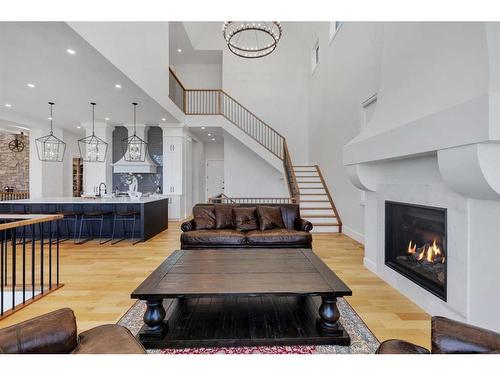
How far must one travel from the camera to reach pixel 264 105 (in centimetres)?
1011

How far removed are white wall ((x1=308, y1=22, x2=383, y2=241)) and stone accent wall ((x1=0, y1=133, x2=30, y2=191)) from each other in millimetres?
10732

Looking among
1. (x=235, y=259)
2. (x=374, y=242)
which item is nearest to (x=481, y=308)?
(x=374, y=242)

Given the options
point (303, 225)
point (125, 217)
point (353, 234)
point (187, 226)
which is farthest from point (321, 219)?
point (125, 217)

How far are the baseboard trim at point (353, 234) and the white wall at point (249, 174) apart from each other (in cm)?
384

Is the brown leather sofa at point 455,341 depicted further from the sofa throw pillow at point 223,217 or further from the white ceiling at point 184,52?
the white ceiling at point 184,52

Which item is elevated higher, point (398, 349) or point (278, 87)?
point (278, 87)

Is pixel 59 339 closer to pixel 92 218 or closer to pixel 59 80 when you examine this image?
pixel 59 80

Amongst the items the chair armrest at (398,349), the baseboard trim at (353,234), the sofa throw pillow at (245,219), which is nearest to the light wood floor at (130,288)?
the baseboard trim at (353,234)

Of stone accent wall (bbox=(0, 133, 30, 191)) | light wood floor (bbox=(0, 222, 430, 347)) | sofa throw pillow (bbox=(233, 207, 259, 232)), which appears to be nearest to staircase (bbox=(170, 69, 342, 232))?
A: light wood floor (bbox=(0, 222, 430, 347))

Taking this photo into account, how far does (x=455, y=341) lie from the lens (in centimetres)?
110

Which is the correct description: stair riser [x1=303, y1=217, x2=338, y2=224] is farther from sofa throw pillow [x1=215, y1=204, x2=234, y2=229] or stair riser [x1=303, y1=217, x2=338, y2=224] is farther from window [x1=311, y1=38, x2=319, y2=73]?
window [x1=311, y1=38, x2=319, y2=73]

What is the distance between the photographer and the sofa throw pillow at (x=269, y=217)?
14.1ft

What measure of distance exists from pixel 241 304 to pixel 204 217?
2.08 meters
